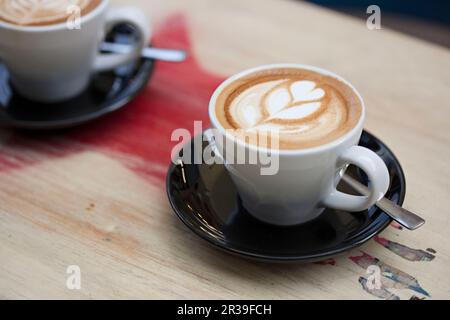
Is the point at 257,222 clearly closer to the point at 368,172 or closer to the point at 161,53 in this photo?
the point at 368,172

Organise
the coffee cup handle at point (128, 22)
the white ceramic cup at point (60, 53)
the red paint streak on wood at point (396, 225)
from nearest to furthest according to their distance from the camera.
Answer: the red paint streak on wood at point (396, 225) < the white ceramic cup at point (60, 53) < the coffee cup handle at point (128, 22)

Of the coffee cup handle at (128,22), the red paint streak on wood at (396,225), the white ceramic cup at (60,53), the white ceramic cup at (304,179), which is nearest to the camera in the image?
the white ceramic cup at (304,179)

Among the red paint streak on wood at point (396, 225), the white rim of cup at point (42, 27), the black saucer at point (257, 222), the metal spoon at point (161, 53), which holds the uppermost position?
the white rim of cup at point (42, 27)

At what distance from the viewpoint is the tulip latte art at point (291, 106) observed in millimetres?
697

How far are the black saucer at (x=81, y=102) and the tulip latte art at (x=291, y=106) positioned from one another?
0.25 metres

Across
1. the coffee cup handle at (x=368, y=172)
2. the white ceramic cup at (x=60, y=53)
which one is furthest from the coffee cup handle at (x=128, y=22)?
the coffee cup handle at (x=368, y=172)

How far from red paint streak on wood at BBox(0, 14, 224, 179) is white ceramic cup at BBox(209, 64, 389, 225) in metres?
0.18

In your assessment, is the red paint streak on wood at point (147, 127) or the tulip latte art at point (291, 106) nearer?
the tulip latte art at point (291, 106)

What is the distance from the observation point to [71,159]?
2.91ft

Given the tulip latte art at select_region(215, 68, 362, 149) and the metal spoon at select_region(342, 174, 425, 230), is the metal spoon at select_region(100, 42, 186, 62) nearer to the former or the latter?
the tulip latte art at select_region(215, 68, 362, 149)

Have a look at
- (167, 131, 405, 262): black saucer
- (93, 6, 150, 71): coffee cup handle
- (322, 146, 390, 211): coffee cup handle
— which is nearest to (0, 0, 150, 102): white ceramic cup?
(93, 6, 150, 71): coffee cup handle

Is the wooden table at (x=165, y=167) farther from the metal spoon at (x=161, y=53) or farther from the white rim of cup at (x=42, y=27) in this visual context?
the white rim of cup at (x=42, y=27)

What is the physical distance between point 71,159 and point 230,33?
1.39 feet

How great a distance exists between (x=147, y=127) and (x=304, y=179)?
0.34 meters
